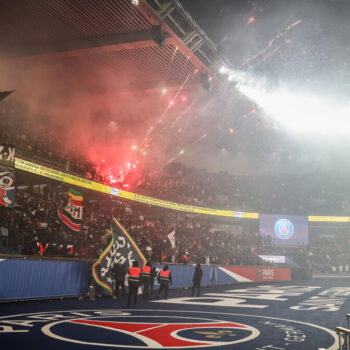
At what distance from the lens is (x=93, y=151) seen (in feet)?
92.4

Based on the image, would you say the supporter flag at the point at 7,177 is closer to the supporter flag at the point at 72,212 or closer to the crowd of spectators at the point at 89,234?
the crowd of spectators at the point at 89,234

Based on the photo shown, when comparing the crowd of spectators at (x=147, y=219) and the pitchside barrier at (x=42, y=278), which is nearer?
the pitchside barrier at (x=42, y=278)

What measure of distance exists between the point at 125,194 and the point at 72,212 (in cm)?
1008

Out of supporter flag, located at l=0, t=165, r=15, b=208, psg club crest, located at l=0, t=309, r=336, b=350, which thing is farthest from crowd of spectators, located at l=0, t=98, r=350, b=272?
psg club crest, located at l=0, t=309, r=336, b=350

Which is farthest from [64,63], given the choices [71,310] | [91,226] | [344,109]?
[344,109]

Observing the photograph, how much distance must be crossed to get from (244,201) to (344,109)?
25.9 m

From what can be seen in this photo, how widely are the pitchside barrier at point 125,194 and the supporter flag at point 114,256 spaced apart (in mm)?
7387

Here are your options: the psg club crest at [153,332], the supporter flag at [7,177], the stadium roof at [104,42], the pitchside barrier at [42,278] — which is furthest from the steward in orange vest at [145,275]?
the stadium roof at [104,42]

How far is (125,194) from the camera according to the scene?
27.9 metres

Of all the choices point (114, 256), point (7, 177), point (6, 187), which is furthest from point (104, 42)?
point (114, 256)

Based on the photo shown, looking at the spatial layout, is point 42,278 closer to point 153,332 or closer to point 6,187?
point 6,187

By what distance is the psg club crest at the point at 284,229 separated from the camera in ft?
136

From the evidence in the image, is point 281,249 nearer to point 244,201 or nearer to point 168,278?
point 244,201

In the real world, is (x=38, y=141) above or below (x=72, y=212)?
above
